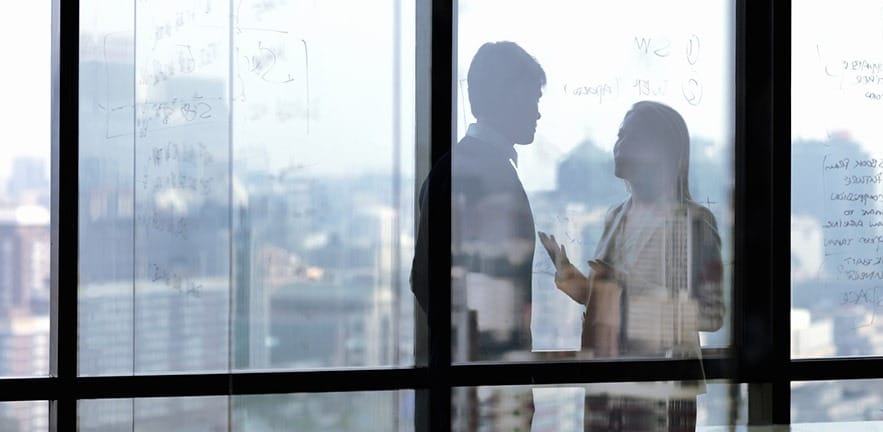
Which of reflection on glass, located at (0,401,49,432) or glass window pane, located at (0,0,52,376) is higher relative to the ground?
glass window pane, located at (0,0,52,376)

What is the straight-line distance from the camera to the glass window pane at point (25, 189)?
8.14 ft

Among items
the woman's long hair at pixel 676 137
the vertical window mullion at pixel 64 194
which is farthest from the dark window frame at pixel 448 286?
the woman's long hair at pixel 676 137


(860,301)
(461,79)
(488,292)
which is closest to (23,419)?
(488,292)

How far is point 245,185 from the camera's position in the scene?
255 cm

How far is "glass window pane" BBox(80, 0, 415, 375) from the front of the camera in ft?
8.20

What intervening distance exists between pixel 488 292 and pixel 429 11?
2.39 ft

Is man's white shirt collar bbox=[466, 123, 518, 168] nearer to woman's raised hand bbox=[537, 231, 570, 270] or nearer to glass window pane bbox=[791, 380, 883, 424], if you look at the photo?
woman's raised hand bbox=[537, 231, 570, 270]

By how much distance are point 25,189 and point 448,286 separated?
41.3 inches

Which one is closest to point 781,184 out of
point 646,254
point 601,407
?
point 646,254

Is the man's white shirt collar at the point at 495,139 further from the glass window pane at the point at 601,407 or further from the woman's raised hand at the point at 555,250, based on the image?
the glass window pane at the point at 601,407

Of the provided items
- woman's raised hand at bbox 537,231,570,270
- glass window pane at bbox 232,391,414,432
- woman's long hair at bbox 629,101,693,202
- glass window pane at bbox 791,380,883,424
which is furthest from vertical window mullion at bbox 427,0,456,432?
glass window pane at bbox 791,380,883,424

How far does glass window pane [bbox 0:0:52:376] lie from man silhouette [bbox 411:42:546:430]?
0.91 m

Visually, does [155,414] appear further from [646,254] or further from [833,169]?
[833,169]

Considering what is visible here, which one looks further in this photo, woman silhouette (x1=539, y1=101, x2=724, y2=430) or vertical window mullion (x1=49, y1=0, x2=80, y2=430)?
woman silhouette (x1=539, y1=101, x2=724, y2=430)
